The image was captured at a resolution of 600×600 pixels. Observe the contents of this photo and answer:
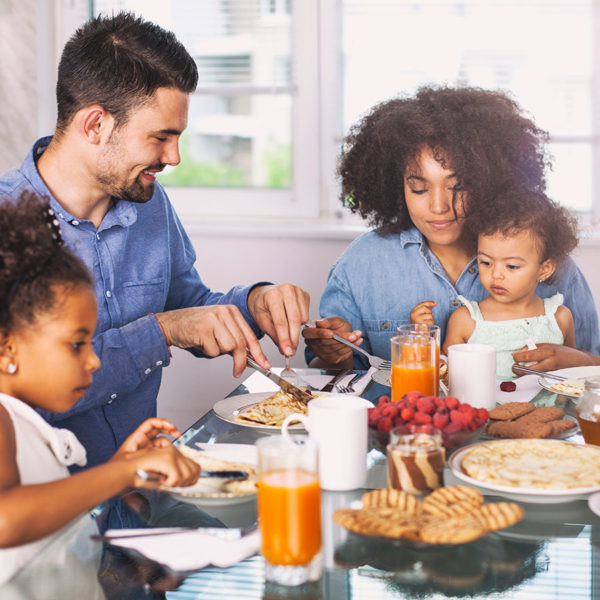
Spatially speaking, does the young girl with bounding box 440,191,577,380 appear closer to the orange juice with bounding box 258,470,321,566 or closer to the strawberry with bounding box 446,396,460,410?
the strawberry with bounding box 446,396,460,410

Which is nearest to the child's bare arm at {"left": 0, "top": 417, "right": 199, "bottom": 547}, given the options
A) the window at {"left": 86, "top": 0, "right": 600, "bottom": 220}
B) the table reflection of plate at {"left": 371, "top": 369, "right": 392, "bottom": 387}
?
the table reflection of plate at {"left": 371, "top": 369, "right": 392, "bottom": 387}

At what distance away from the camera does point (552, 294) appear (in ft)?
7.40

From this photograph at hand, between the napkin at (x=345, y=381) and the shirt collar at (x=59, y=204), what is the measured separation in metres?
0.56

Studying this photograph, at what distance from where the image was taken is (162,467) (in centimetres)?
105

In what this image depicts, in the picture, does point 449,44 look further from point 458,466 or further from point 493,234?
point 458,466

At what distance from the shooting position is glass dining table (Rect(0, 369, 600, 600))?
0.88 metres

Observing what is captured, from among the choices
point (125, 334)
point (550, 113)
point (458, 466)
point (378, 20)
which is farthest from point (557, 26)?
point (458, 466)

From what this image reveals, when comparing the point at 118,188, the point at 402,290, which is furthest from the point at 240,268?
the point at 118,188

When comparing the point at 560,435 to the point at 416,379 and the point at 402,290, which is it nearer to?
the point at 416,379

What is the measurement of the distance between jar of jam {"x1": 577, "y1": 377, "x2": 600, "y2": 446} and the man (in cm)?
63

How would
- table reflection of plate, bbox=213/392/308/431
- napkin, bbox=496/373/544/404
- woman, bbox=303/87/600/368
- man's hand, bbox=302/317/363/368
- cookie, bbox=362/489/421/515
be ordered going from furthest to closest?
woman, bbox=303/87/600/368
man's hand, bbox=302/317/363/368
napkin, bbox=496/373/544/404
table reflection of plate, bbox=213/392/308/431
cookie, bbox=362/489/421/515

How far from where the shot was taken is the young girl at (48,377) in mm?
1009

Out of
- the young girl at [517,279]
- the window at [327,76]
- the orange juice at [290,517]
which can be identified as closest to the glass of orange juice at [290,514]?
the orange juice at [290,517]

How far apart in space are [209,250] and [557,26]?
4.78ft
